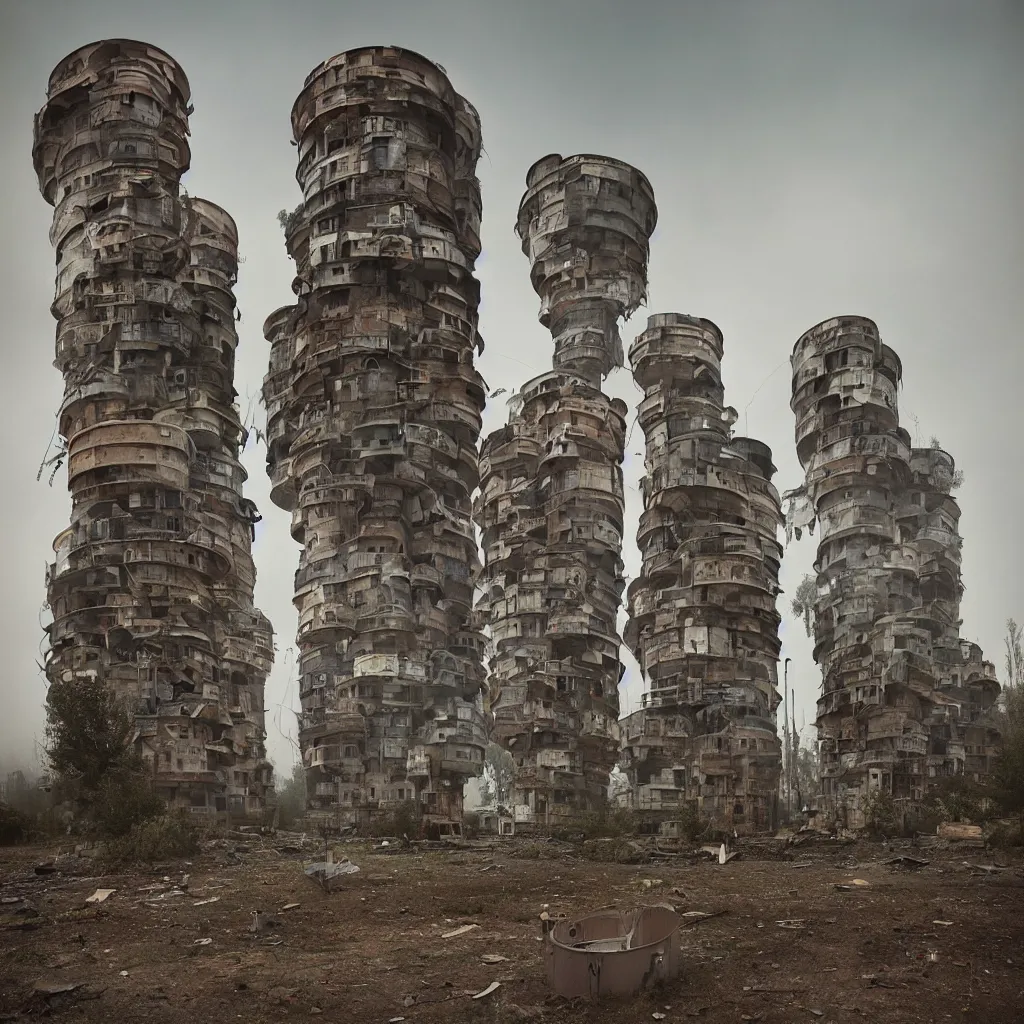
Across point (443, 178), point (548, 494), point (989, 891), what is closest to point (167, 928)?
point (989, 891)

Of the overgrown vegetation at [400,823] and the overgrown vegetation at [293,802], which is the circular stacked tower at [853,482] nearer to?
the overgrown vegetation at [400,823]

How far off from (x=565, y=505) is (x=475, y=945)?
49.1 m

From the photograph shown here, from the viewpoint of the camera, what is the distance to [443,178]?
78250 mm

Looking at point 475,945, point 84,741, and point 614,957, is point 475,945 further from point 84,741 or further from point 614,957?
point 84,741

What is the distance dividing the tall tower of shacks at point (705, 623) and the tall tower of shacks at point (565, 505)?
256cm

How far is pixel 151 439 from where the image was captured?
63594 mm

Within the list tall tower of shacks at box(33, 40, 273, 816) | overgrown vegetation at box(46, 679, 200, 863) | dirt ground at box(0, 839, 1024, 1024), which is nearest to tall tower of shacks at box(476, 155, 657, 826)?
tall tower of shacks at box(33, 40, 273, 816)

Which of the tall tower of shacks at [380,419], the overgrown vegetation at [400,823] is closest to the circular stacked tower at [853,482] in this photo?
the tall tower of shacks at [380,419]

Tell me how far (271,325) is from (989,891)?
231 feet

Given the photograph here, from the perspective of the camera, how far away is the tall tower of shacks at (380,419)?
68.3 meters

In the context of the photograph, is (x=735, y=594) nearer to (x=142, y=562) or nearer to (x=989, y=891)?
(x=142, y=562)

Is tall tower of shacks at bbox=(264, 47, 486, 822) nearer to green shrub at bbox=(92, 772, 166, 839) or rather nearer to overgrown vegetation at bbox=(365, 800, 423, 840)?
overgrown vegetation at bbox=(365, 800, 423, 840)

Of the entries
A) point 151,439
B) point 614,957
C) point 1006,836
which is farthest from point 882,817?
point 151,439

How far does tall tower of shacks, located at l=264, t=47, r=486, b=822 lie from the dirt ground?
27.7 metres
